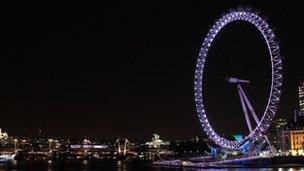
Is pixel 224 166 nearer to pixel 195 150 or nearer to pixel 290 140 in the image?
pixel 290 140

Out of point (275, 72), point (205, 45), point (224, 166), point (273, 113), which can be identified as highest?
point (205, 45)

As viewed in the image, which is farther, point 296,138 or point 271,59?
point 296,138

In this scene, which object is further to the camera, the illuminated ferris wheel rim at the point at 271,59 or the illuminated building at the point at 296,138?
the illuminated building at the point at 296,138

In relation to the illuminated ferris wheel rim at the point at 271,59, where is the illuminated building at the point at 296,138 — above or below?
below

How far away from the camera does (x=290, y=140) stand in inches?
3767

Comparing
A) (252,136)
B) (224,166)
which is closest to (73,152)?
(224,166)

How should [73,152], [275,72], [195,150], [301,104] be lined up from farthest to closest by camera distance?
[73,152], [301,104], [195,150], [275,72]

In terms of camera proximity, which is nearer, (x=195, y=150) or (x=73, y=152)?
(x=195, y=150)

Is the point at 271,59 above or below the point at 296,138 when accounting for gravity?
above

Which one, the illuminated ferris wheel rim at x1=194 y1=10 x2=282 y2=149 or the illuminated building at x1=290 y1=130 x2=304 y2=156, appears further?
the illuminated building at x1=290 y1=130 x2=304 y2=156

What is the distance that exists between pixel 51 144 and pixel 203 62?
487 feet

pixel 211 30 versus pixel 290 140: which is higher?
pixel 211 30

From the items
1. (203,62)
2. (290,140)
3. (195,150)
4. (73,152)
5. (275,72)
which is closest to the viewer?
(275,72)

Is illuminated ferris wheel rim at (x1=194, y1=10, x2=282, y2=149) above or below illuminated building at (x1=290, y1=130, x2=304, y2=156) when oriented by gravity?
above
